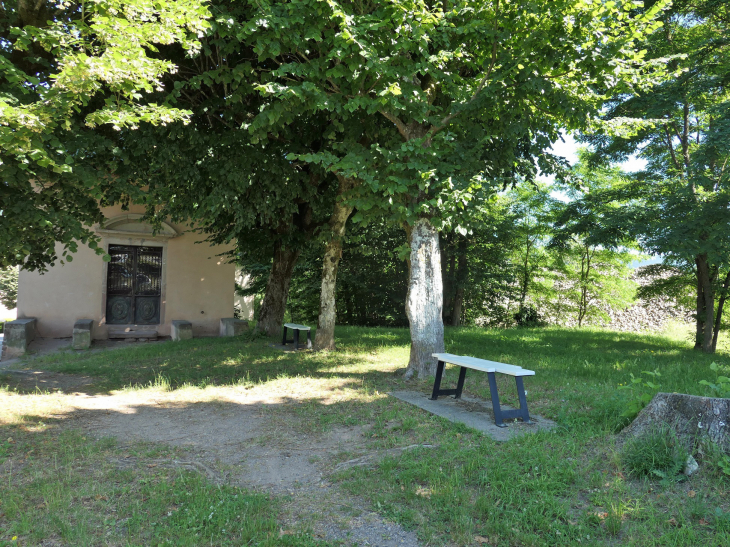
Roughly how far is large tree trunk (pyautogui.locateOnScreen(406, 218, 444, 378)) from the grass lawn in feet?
2.52

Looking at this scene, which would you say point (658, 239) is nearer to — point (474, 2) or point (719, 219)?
point (719, 219)

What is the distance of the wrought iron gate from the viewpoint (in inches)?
567

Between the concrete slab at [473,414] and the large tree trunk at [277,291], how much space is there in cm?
692

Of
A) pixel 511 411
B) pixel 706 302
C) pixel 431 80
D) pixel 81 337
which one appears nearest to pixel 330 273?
pixel 431 80

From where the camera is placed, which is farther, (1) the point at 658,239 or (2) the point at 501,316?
(2) the point at 501,316

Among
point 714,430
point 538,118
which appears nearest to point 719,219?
point 538,118

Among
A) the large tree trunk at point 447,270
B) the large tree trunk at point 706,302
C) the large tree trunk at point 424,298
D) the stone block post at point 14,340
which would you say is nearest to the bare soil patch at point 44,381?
the stone block post at point 14,340

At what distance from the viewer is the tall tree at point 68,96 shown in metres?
4.97

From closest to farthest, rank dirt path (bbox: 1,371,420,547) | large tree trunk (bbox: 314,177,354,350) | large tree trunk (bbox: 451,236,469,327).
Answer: dirt path (bbox: 1,371,420,547) < large tree trunk (bbox: 314,177,354,350) < large tree trunk (bbox: 451,236,469,327)

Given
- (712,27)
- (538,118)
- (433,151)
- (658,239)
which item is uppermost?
(712,27)

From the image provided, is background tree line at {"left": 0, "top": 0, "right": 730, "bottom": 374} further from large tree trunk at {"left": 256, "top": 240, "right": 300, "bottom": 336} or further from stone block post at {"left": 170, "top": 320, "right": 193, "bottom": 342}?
stone block post at {"left": 170, "top": 320, "right": 193, "bottom": 342}

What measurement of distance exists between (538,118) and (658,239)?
4373 millimetres

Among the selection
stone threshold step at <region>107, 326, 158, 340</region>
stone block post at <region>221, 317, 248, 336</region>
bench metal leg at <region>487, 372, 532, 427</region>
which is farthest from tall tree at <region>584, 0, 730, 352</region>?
stone threshold step at <region>107, 326, 158, 340</region>

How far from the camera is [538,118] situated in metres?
8.27
